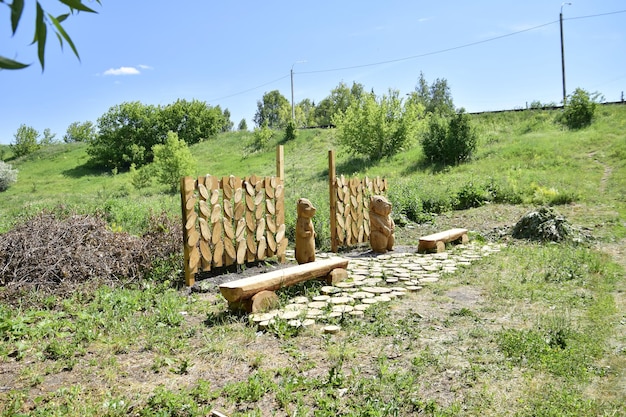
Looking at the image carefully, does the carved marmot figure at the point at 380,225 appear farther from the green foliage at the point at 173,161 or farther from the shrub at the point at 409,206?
the green foliage at the point at 173,161

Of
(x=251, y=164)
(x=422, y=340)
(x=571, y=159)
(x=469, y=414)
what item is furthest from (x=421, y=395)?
(x=251, y=164)

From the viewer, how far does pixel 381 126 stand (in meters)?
23.2

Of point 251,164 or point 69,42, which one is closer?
point 69,42

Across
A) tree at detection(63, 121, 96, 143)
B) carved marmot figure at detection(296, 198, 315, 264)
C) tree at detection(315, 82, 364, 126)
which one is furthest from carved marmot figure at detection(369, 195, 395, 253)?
tree at detection(63, 121, 96, 143)

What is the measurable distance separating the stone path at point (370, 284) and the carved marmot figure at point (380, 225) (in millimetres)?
243

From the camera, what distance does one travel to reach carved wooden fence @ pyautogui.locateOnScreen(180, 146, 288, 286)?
5.86 m

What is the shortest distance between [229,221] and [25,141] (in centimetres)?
4862

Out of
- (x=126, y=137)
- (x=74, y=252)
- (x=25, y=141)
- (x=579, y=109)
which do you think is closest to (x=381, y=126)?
(x=579, y=109)

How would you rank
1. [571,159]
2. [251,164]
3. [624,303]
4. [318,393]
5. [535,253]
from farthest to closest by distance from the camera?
1. [251,164]
2. [571,159]
3. [535,253]
4. [624,303]
5. [318,393]

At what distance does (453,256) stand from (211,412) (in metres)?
5.74

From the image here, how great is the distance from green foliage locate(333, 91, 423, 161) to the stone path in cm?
1548

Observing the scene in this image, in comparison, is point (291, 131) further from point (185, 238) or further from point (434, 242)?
point (185, 238)

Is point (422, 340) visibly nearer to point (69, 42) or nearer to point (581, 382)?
point (581, 382)

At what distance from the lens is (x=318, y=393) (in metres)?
2.94
